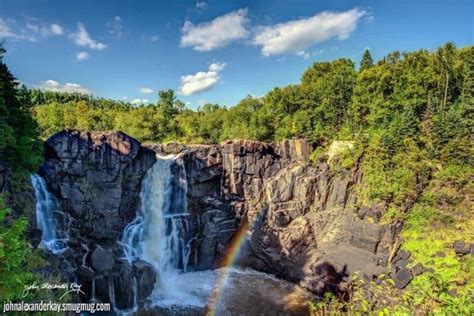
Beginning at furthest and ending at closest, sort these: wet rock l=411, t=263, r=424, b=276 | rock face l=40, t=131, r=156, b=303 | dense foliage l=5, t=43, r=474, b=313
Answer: dense foliage l=5, t=43, r=474, b=313
rock face l=40, t=131, r=156, b=303
wet rock l=411, t=263, r=424, b=276

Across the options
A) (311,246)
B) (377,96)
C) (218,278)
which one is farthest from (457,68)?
(218,278)

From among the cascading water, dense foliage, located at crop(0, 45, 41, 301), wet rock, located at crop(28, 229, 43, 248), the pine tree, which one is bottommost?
the cascading water

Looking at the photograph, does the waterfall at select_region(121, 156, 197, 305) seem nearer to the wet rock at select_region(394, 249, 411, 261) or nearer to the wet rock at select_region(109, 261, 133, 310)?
the wet rock at select_region(109, 261, 133, 310)

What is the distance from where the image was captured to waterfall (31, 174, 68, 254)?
24.1m

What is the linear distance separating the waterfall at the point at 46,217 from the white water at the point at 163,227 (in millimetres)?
6025

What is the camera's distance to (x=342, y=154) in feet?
111

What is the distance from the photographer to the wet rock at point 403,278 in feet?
79.8

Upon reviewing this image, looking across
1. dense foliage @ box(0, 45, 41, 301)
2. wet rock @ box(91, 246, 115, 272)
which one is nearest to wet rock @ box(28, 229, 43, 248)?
dense foliage @ box(0, 45, 41, 301)

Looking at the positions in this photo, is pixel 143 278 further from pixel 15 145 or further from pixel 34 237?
pixel 15 145

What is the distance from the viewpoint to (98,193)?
28.9 m

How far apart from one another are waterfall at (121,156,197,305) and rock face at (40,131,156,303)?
1.28 meters

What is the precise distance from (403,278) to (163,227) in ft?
71.1

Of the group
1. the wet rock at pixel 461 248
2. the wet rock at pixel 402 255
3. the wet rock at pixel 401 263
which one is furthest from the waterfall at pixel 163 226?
the wet rock at pixel 461 248

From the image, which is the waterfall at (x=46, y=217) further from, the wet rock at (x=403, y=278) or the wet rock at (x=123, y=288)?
the wet rock at (x=403, y=278)
